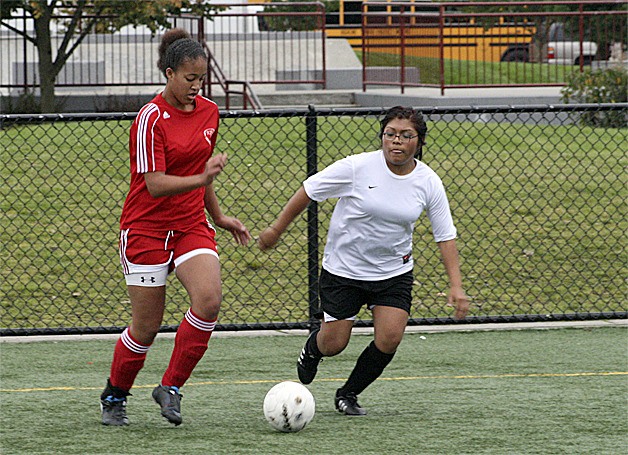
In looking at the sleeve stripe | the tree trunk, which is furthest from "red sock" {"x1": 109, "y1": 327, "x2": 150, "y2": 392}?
the tree trunk

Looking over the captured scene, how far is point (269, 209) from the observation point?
11.0 metres

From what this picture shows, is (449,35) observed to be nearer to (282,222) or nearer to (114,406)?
(282,222)

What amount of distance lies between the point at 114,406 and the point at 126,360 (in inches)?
10.8

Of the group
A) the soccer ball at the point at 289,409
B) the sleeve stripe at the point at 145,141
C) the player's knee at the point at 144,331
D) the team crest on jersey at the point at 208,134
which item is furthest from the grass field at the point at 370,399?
the team crest on jersey at the point at 208,134

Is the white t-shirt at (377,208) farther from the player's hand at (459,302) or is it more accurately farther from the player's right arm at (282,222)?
the player's hand at (459,302)

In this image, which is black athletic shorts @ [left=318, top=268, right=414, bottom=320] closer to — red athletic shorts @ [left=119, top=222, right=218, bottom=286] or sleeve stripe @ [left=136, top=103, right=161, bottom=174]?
red athletic shorts @ [left=119, top=222, right=218, bottom=286]

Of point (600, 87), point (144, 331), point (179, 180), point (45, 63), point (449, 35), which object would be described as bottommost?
point (144, 331)

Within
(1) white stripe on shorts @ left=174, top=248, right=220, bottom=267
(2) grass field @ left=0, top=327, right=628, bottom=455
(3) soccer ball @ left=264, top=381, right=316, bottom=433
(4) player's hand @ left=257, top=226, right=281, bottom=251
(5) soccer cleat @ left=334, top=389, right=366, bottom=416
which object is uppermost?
(4) player's hand @ left=257, top=226, right=281, bottom=251

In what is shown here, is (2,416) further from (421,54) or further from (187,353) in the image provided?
(421,54)

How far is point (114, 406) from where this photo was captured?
18.0ft

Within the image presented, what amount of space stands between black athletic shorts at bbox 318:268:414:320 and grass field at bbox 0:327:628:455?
1.83 feet

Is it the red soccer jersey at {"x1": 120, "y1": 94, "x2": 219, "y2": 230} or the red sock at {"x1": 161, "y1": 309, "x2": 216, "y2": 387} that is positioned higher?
the red soccer jersey at {"x1": 120, "y1": 94, "x2": 219, "y2": 230}

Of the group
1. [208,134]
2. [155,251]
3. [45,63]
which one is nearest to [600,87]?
[45,63]

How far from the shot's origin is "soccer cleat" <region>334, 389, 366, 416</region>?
18.9ft
